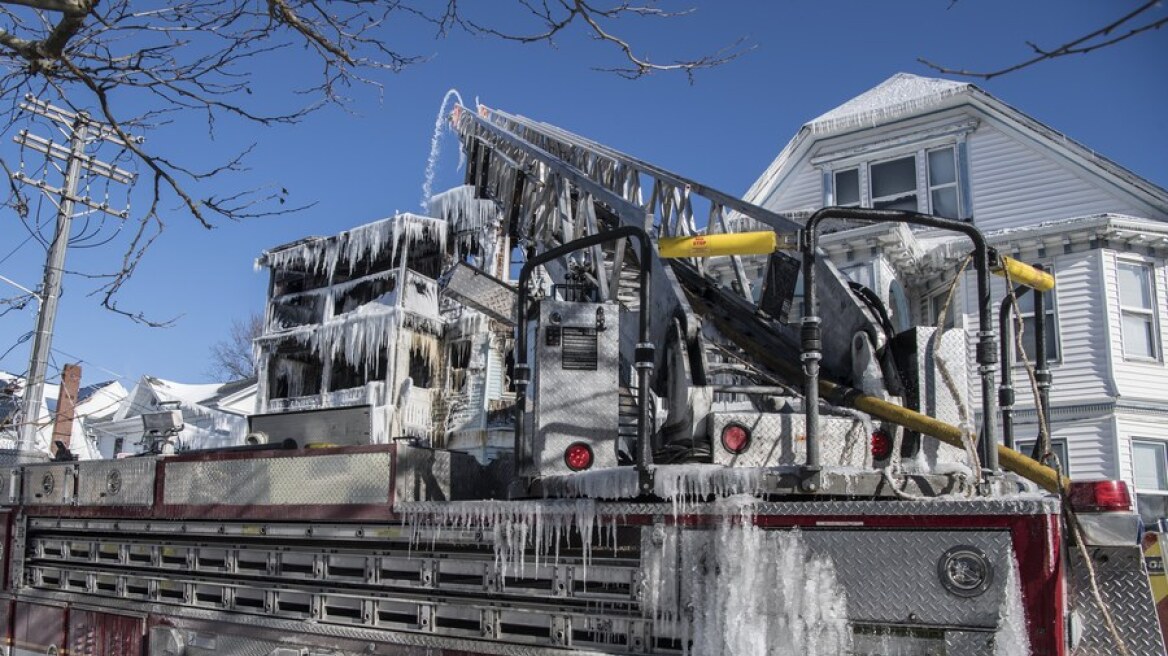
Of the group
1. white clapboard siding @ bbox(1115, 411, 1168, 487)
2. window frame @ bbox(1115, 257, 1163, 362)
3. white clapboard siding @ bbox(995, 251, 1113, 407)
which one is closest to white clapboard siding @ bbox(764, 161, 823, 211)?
white clapboard siding @ bbox(995, 251, 1113, 407)

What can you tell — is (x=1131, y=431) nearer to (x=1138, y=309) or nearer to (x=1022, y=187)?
(x=1138, y=309)

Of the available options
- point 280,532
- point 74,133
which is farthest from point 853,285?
point 74,133

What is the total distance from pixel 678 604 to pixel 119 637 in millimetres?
4669

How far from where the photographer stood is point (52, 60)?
460 cm

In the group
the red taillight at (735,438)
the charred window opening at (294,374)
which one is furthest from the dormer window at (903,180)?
the charred window opening at (294,374)

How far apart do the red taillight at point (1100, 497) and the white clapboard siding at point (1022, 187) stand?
13.4m

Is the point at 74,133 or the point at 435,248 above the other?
the point at 435,248

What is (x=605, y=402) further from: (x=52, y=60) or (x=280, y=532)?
(x=52, y=60)

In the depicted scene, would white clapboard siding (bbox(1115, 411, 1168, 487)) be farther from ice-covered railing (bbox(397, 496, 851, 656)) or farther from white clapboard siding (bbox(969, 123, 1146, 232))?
ice-covered railing (bbox(397, 496, 851, 656))

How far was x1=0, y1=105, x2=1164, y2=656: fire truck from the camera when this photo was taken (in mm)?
3959

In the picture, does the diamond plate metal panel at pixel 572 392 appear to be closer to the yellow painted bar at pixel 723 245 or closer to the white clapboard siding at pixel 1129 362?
the yellow painted bar at pixel 723 245

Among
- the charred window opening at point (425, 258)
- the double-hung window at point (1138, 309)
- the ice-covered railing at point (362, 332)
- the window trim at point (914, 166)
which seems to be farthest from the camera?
the charred window opening at point (425, 258)

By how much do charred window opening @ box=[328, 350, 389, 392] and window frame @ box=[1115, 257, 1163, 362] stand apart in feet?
65.2

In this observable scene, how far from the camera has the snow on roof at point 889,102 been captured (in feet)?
56.4
